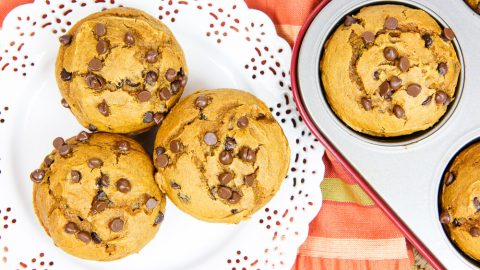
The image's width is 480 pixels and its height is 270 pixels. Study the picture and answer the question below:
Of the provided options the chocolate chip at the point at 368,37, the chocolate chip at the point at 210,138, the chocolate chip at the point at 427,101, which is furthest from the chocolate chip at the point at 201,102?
the chocolate chip at the point at 427,101

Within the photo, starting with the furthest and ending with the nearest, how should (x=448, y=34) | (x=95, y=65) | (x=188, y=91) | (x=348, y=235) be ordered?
(x=348, y=235) < (x=188, y=91) < (x=448, y=34) < (x=95, y=65)

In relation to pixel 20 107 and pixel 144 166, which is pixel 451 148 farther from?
pixel 20 107

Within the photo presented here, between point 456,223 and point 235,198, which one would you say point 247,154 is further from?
point 456,223

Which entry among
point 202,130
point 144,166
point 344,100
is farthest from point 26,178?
point 344,100

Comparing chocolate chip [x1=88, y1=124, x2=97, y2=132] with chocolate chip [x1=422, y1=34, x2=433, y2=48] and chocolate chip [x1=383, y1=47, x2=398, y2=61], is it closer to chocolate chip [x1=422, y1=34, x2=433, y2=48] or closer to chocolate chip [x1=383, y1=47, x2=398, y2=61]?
chocolate chip [x1=383, y1=47, x2=398, y2=61]

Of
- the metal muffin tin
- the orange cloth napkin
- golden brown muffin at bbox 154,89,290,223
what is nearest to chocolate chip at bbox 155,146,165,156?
golden brown muffin at bbox 154,89,290,223

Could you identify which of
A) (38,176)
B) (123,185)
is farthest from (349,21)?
(38,176)
